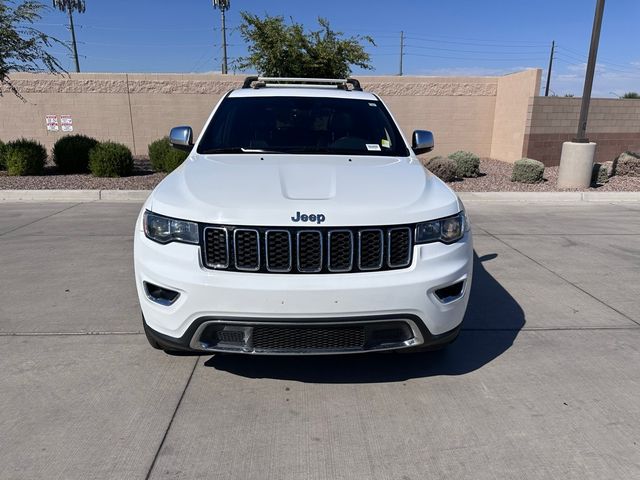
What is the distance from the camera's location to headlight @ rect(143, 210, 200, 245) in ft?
9.17

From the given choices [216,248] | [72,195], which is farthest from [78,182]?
[216,248]

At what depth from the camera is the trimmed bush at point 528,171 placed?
38.3 feet

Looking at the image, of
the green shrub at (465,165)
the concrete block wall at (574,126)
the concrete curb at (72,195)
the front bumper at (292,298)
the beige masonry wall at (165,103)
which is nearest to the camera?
the front bumper at (292,298)

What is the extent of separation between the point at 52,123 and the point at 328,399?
16296 mm

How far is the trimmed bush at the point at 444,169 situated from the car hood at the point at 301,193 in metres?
8.76

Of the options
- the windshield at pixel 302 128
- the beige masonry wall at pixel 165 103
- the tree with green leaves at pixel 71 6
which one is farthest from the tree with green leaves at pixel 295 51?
the tree with green leaves at pixel 71 6

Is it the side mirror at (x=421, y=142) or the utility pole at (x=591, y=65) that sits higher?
the utility pole at (x=591, y=65)

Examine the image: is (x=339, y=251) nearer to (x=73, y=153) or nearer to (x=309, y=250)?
(x=309, y=250)

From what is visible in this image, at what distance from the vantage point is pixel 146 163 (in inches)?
573

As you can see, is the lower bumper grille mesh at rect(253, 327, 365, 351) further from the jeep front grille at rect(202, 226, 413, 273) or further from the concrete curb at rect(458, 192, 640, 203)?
the concrete curb at rect(458, 192, 640, 203)

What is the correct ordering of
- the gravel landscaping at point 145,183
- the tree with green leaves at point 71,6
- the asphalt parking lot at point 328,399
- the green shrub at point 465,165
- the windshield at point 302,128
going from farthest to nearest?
the tree with green leaves at point 71,6 → the green shrub at point 465,165 → the gravel landscaping at point 145,183 → the windshield at point 302,128 → the asphalt parking lot at point 328,399

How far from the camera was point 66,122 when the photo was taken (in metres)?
16.1

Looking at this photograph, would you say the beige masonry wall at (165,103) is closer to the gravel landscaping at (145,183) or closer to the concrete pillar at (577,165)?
the gravel landscaping at (145,183)

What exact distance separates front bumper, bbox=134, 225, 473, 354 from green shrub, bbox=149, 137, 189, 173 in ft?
31.6
